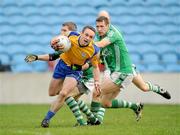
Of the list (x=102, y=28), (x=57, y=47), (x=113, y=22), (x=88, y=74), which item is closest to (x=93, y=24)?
(x=113, y=22)

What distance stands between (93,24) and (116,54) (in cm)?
949

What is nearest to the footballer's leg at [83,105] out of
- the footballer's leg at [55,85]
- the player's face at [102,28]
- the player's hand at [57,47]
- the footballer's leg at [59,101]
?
the footballer's leg at [55,85]

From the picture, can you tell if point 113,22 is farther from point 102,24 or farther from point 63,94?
point 63,94

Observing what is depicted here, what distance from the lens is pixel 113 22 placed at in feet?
74.4

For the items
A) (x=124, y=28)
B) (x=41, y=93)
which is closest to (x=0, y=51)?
(x=41, y=93)

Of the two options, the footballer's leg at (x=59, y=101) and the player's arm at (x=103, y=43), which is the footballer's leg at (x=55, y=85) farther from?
the player's arm at (x=103, y=43)

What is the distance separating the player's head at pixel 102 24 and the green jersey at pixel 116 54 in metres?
0.10

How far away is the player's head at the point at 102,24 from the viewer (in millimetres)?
12538

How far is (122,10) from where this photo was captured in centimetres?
2316

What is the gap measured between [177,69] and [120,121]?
7.83 m

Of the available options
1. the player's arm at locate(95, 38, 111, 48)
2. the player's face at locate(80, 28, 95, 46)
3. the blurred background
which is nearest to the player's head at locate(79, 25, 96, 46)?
the player's face at locate(80, 28, 95, 46)

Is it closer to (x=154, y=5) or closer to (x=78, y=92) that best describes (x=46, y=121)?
(x=78, y=92)

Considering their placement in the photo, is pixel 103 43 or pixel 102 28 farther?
pixel 102 28

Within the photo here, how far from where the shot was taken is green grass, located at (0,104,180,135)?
10.7 m
